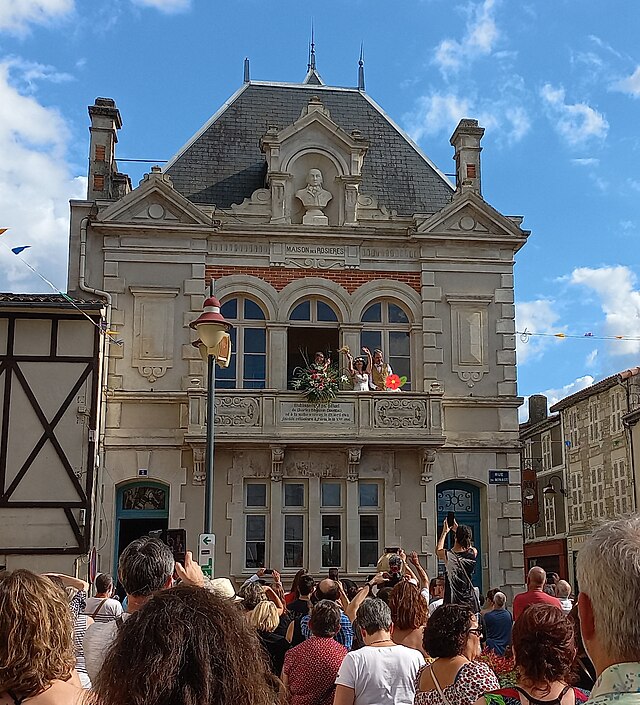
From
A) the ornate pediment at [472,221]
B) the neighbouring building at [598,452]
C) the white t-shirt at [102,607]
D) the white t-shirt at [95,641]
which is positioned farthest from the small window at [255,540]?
the neighbouring building at [598,452]

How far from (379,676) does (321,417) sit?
12.1 m

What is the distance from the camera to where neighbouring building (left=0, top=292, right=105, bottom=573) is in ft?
53.4

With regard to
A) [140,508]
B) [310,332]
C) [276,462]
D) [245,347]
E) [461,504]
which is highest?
[310,332]

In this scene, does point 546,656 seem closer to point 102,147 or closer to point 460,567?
point 460,567

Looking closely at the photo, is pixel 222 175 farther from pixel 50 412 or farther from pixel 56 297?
pixel 50 412

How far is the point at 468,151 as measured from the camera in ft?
66.5

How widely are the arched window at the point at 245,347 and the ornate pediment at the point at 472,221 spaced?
380 cm

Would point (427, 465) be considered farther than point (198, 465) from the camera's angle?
Yes

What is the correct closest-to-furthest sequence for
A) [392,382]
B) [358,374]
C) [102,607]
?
[102,607]
[358,374]
[392,382]

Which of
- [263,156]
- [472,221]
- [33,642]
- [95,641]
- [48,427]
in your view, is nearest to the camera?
[33,642]

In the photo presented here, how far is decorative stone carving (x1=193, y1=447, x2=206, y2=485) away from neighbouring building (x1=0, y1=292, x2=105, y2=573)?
1.81 m

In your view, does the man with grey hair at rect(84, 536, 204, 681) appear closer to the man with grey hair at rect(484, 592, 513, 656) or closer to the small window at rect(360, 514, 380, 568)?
the man with grey hair at rect(484, 592, 513, 656)

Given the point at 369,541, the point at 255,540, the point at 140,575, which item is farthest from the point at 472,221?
the point at 140,575

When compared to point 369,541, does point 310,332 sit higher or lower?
higher
